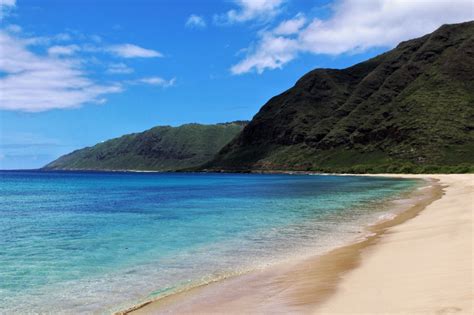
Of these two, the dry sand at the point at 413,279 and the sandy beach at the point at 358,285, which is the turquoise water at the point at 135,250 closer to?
the sandy beach at the point at 358,285

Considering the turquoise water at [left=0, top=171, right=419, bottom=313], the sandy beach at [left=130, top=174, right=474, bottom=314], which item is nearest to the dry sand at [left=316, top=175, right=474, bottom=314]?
the sandy beach at [left=130, top=174, right=474, bottom=314]

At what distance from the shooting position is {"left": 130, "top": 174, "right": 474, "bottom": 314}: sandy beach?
10.1 meters

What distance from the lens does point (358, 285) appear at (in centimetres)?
1255

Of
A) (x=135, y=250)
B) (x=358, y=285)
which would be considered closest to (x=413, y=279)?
(x=358, y=285)

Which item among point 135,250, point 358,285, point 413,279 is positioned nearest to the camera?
point 413,279

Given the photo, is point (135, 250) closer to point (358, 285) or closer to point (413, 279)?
point (358, 285)

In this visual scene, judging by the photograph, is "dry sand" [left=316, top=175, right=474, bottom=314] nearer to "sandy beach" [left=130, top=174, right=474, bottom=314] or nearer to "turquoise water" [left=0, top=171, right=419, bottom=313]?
"sandy beach" [left=130, top=174, right=474, bottom=314]

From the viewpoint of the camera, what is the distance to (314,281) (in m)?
13.9

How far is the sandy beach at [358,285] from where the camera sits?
33.1 ft

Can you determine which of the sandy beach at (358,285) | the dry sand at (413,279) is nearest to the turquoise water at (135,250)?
the sandy beach at (358,285)

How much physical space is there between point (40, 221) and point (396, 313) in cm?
3271

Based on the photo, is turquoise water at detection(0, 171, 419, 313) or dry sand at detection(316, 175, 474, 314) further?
turquoise water at detection(0, 171, 419, 313)

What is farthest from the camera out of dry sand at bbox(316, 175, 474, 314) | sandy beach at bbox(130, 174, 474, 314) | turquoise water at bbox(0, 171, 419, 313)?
turquoise water at bbox(0, 171, 419, 313)

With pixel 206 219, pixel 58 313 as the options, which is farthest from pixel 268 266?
pixel 206 219
